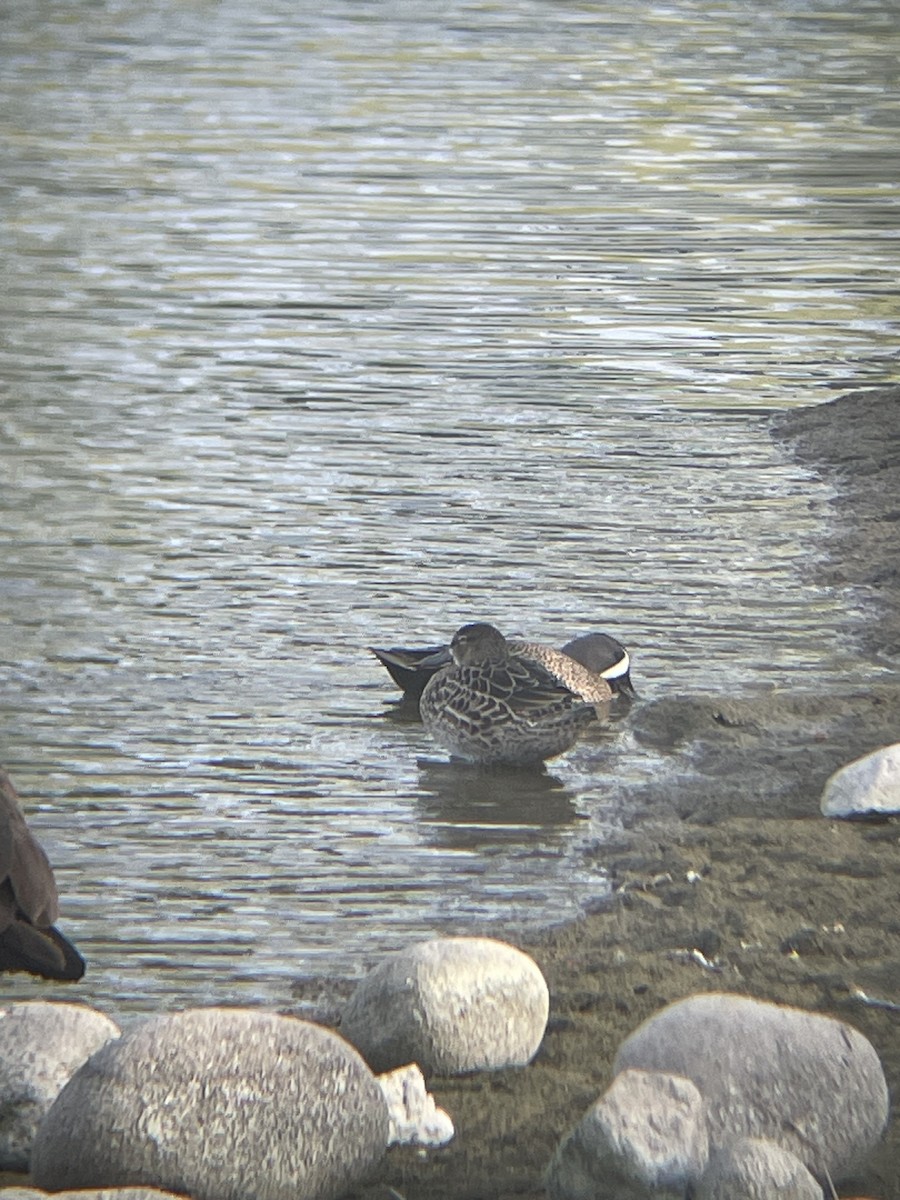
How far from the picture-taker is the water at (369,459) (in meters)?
7.24

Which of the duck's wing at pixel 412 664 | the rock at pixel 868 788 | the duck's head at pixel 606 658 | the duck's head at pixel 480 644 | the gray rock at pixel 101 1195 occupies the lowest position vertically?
the duck's wing at pixel 412 664

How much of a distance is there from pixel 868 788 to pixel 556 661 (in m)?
1.88

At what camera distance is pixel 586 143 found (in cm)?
2845

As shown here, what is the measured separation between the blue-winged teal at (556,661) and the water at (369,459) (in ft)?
0.68

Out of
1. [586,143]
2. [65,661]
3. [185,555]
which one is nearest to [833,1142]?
[65,661]

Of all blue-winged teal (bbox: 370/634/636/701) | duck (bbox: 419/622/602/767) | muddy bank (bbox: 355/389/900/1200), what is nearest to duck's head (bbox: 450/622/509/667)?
duck (bbox: 419/622/602/767)

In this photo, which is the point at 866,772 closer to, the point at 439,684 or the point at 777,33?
the point at 439,684

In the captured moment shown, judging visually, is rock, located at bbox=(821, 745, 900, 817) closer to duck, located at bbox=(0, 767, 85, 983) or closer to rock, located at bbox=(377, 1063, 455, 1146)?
rock, located at bbox=(377, 1063, 455, 1146)

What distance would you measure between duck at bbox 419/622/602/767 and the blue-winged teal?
9cm

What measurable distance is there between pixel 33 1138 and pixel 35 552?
6.65 meters

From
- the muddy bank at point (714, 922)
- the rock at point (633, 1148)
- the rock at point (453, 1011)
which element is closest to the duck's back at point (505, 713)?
the muddy bank at point (714, 922)

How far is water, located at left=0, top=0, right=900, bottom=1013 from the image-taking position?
285 inches

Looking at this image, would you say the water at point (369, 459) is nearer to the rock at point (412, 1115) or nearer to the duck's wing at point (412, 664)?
the duck's wing at point (412, 664)

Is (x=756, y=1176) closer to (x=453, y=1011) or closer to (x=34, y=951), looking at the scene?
(x=453, y=1011)
